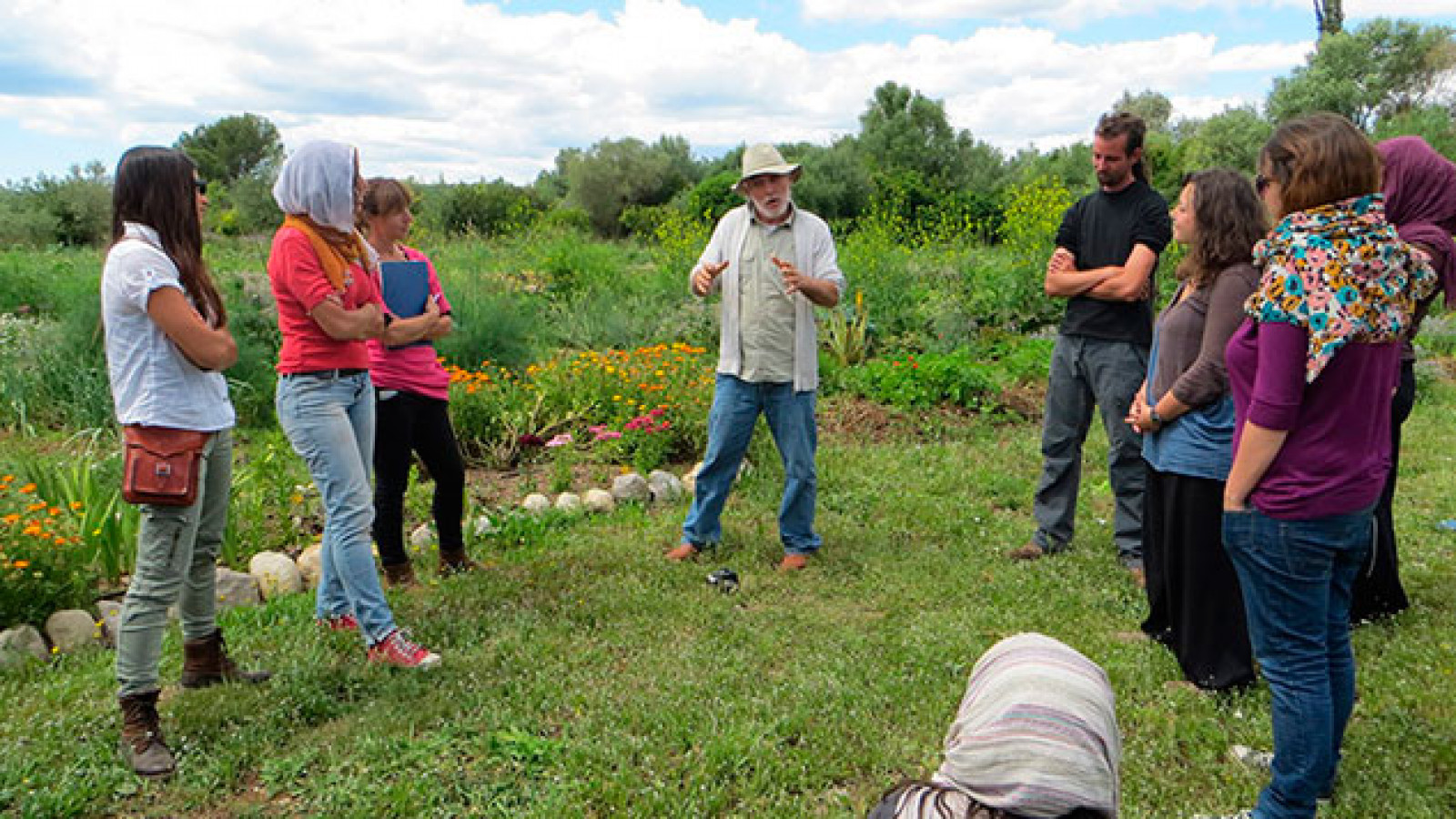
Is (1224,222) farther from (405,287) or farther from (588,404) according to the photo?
(588,404)

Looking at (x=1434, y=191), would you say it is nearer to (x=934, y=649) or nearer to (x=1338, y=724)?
(x=1338, y=724)

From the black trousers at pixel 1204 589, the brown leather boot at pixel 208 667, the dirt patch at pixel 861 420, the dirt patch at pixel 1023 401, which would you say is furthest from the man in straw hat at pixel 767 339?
the dirt patch at pixel 1023 401

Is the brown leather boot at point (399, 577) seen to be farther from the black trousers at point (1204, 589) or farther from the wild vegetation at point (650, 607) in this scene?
the black trousers at point (1204, 589)

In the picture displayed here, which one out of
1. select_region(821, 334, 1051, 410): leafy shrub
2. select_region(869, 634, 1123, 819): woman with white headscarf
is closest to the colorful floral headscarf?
select_region(869, 634, 1123, 819): woman with white headscarf

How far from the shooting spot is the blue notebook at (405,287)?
4219mm

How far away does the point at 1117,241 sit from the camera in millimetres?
4570

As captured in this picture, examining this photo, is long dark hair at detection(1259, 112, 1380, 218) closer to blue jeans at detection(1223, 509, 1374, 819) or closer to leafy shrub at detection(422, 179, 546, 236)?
blue jeans at detection(1223, 509, 1374, 819)

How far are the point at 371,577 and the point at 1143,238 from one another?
12.3ft

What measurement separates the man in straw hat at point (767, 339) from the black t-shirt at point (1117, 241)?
1221mm

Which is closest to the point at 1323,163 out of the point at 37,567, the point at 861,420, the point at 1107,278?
Result: the point at 1107,278

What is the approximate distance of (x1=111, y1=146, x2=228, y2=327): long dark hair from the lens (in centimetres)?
294

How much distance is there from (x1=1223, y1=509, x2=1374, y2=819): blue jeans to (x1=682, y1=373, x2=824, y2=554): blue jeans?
2.51 meters

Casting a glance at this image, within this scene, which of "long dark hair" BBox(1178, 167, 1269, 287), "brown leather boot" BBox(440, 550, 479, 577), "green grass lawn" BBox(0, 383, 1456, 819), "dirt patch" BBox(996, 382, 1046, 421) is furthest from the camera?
"dirt patch" BBox(996, 382, 1046, 421)

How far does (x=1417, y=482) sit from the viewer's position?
6.26 metres
